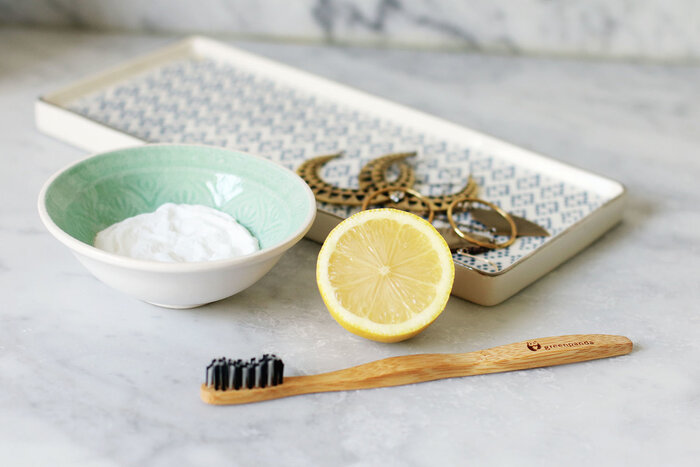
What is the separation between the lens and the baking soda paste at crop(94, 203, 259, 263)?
753 millimetres

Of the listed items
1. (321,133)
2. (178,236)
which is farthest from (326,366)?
(321,133)

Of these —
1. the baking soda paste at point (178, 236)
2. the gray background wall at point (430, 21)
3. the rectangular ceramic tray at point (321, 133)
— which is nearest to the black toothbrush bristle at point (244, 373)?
the baking soda paste at point (178, 236)

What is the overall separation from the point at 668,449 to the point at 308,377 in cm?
29

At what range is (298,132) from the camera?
3.65 ft

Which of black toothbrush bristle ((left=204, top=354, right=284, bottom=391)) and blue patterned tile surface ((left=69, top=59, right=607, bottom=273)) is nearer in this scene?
black toothbrush bristle ((left=204, top=354, right=284, bottom=391))

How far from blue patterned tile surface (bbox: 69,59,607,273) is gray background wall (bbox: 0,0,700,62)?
0.90ft

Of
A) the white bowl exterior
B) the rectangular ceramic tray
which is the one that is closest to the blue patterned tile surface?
the rectangular ceramic tray

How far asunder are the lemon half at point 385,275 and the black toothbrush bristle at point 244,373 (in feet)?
0.24

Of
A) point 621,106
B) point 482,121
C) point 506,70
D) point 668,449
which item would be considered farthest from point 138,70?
point 668,449

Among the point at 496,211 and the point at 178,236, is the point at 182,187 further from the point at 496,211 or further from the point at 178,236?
the point at 496,211

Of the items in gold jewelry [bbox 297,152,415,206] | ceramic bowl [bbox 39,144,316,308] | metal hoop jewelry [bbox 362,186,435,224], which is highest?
ceramic bowl [bbox 39,144,316,308]

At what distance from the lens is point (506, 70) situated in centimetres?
145

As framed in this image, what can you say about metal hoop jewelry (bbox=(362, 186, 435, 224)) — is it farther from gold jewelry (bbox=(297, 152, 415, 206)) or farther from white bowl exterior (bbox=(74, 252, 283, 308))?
white bowl exterior (bbox=(74, 252, 283, 308))

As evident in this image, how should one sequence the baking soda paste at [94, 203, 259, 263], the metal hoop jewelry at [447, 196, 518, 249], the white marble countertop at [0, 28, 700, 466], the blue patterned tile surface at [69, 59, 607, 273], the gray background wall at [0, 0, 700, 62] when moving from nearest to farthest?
the white marble countertop at [0, 28, 700, 466] < the baking soda paste at [94, 203, 259, 263] < the metal hoop jewelry at [447, 196, 518, 249] < the blue patterned tile surface at [69, 59, 607, 273] < the gray background wall at [0, 0, 700, 62]
